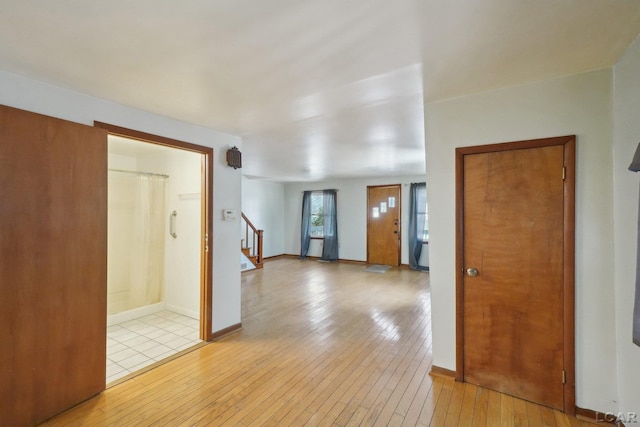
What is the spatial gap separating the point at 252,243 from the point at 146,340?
14.6ft

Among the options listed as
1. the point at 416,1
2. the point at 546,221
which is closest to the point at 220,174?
the point at 416,1

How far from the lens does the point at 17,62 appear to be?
1.76 m

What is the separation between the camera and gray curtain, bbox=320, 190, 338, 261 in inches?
323

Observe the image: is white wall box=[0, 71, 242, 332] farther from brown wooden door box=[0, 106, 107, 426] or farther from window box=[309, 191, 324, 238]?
window box=[309, 191, 324, 238]

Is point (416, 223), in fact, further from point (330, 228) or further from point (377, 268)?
Answer: point (330, 228)

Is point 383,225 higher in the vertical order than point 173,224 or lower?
lower

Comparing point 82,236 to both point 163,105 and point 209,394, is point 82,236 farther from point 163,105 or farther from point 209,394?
point 209,394

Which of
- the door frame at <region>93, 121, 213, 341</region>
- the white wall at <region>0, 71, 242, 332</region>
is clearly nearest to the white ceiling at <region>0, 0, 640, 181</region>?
the white wall at <region>0, 71, 242, 332</region>

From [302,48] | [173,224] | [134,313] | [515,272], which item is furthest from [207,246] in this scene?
[515,272]

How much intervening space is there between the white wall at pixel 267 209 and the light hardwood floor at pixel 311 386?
170 inches

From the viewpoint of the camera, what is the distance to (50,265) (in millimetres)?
1983

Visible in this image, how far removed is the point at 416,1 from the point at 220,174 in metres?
2.57

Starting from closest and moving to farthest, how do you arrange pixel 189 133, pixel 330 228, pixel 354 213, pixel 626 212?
1. pixel 626 212
2. pixel 189 133
3. pixel 354 213
4. pixel 330 228

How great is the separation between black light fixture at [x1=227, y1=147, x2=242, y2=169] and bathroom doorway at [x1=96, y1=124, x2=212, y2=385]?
A: 652 mm
